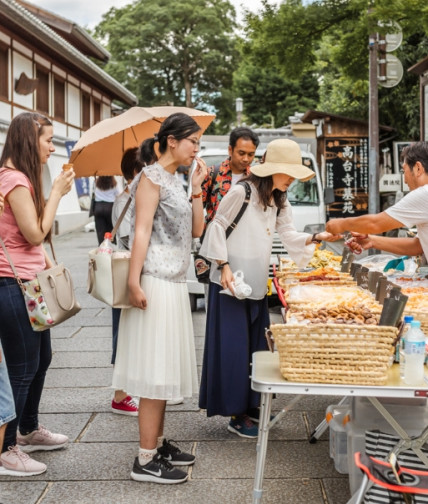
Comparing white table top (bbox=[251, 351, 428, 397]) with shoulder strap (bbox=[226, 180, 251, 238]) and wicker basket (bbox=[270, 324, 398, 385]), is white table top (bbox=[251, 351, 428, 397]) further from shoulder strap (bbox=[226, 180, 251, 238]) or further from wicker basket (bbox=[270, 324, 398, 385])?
shoulder strap (bbox=[226, 180, 251, 238])

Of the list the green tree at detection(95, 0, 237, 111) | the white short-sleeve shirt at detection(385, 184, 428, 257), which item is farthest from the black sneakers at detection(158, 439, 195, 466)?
the green tree at detection(95, 0, 237, 111)

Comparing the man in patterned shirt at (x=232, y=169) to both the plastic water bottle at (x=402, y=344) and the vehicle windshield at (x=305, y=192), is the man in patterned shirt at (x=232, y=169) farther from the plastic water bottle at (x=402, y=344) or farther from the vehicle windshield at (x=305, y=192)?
the vehicle windshield at (x=305, y=192)

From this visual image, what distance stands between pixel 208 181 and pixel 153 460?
2297mm

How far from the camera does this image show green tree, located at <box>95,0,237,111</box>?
44.7 meters

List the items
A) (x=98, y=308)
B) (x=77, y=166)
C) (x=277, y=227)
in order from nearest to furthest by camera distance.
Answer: (x=277, y=227) < (x=77, y=166) < (x=98, y=308)

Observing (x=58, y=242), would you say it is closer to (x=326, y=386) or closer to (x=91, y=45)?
(x=91, y=45)

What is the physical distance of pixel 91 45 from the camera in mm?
27766

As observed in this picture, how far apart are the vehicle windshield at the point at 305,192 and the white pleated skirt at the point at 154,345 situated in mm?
6559

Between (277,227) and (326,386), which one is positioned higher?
(277,227)

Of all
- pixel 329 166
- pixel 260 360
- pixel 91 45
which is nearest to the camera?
pixel 260 360

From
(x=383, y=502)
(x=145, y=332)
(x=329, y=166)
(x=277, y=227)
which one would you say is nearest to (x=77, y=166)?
(x=277, y=227)

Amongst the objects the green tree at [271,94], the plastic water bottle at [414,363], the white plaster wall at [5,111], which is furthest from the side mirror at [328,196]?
the green tree at [271,94]


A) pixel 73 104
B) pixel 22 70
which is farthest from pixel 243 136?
pixel 73 104

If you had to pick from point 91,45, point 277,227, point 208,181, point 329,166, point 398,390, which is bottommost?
point 398,390
